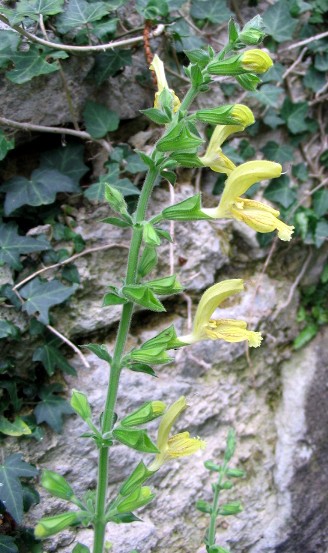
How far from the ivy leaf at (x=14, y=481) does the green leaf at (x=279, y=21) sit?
6.57 feet

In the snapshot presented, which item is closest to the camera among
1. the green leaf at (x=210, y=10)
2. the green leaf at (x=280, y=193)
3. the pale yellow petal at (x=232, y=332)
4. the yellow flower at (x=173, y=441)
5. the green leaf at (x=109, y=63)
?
the pale yellow petal at (x=232, y=332)

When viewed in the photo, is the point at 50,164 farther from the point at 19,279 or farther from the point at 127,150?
the point at 19,279

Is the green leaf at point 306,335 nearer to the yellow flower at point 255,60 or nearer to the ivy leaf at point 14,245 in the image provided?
the ivy leaf at point 14,245

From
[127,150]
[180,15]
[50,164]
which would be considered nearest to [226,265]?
[127,150]

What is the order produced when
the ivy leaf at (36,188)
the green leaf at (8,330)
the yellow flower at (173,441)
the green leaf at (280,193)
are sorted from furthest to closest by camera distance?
the green leaf at (280,193) → the ivy leaf at (36,188) → the green leaf at (8,330) → the yellow flower at (173,441)

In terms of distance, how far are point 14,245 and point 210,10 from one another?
1.32m

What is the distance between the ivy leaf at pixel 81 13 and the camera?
207cm

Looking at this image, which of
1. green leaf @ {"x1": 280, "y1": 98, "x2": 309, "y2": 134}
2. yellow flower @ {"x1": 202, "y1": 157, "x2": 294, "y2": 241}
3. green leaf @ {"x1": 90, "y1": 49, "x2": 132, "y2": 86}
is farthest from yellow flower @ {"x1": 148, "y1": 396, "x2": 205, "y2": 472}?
green leaf @ {"x1": 280, "y1": 98, "x2": 309, "y2": 134}

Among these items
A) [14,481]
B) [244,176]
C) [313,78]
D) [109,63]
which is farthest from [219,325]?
[313,78]

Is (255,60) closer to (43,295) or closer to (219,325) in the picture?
(219,325)

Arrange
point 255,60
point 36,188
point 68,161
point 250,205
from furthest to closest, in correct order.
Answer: point 68,161, point 36,188, point 250,205, point 255,60

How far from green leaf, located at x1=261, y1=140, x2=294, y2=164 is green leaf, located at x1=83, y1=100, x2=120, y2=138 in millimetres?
752

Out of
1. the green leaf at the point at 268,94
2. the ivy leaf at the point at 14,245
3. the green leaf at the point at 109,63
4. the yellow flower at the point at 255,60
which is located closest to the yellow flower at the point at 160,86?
the yellow flower at the point at 255,60

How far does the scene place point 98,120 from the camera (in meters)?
2.26
